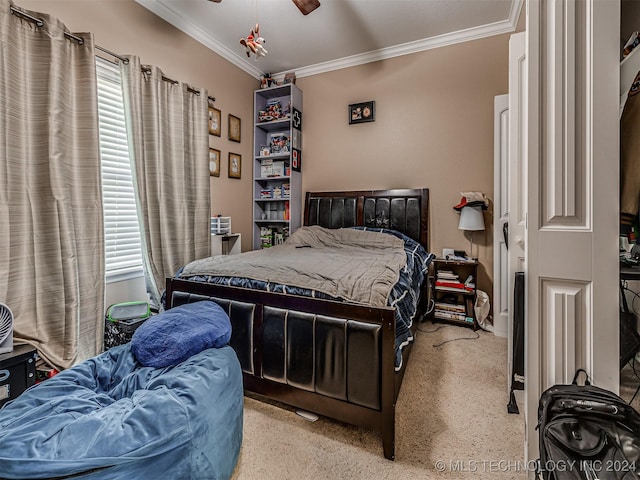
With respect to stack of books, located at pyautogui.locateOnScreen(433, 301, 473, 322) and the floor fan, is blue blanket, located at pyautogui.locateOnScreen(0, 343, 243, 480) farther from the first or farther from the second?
stack of books, located at pyautogui.locateOnScreen(433, 301, 473, 322)

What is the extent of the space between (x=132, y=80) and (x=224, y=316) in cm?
213

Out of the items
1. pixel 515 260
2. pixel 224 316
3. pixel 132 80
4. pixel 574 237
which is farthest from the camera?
pixel 132 80

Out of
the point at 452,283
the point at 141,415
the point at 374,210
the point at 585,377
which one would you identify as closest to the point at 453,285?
the point at 452,283

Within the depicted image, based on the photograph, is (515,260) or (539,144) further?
(515,260)

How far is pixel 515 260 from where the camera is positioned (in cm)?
177

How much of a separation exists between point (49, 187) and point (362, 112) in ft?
10.2

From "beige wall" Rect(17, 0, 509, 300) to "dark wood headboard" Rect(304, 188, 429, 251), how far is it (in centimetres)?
13

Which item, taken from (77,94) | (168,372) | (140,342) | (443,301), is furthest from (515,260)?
(77,94)

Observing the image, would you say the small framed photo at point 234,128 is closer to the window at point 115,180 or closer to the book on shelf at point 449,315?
the window at point 115,180

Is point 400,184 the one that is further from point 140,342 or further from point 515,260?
point 140,342

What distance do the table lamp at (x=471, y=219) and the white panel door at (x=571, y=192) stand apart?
196cm

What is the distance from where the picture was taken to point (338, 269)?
1.94 metres

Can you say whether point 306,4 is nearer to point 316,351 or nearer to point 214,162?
point 214,162

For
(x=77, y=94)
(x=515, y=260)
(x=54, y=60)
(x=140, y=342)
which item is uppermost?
(x=54, y=60)
